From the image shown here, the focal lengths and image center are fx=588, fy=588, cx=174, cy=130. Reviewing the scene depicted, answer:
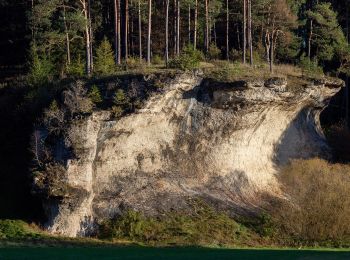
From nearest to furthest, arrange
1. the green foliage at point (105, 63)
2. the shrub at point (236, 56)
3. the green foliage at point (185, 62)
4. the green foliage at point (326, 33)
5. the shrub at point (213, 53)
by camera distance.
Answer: the green foliage at point (185, 62)
the green foliage at point (105, 63)
the shrub at point (213, 53)
the shrub at point (236, 56)
the green foliage at point (326, 33)

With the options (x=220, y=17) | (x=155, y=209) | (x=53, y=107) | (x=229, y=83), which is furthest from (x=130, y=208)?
(x=220, y=17)

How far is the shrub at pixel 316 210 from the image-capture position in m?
31.5

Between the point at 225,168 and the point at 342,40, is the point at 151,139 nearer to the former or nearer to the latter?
the point at 225,168

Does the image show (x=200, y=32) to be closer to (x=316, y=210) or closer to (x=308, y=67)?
(x=308, y=67)

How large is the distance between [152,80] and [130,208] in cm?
703

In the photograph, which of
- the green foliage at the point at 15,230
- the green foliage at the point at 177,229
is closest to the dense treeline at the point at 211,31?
the green foliage at the point at 15,230

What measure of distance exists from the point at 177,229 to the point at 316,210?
8.10 metres

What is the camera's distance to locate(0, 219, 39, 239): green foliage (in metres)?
27.8

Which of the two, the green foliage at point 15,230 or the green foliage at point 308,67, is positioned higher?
the green foliage at point 308,67

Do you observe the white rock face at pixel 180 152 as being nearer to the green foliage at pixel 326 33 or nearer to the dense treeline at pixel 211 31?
the dense treeline at pixel 211 31

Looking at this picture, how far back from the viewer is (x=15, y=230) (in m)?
28.5

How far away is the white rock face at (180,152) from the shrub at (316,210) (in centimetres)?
160

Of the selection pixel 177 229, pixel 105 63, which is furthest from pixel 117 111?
pixel 177 229

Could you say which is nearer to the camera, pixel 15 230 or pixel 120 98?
pixel 15 230
